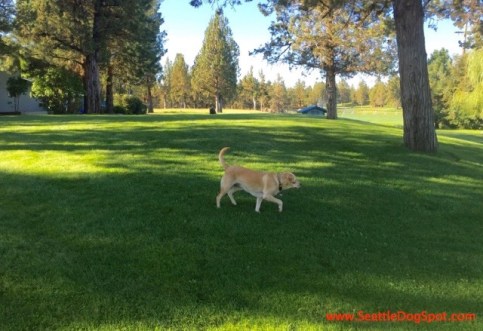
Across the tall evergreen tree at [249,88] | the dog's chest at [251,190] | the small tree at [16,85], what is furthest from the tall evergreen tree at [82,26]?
the tall evergreen tree at [249,88]

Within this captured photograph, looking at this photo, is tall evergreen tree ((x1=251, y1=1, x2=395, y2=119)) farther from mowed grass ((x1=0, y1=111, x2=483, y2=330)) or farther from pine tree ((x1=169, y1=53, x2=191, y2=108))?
pine tree ((x1=169, y1=53, x2=191, y2=108))

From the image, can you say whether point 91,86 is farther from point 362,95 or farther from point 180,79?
point 362,95

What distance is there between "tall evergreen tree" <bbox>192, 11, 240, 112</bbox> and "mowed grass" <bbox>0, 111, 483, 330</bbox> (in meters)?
70.7

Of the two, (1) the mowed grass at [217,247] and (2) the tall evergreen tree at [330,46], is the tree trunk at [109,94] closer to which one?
(2) the tall evergreen tree at [330,46]

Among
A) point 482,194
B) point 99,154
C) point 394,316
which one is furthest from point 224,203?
point 482,194

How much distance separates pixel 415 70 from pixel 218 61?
68.2m

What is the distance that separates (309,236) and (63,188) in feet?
13.5

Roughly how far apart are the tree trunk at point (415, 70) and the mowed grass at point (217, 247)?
344 cm

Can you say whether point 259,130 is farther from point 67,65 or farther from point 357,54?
point 67,65

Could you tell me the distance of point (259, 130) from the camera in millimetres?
15398

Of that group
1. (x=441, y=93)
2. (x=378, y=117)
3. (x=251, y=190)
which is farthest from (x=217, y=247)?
(x=378, y=117)

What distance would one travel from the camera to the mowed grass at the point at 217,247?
3832 millimetres

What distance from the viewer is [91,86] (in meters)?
32.5

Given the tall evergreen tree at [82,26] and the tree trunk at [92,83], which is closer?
the tall evergreen tree at [82,26]
